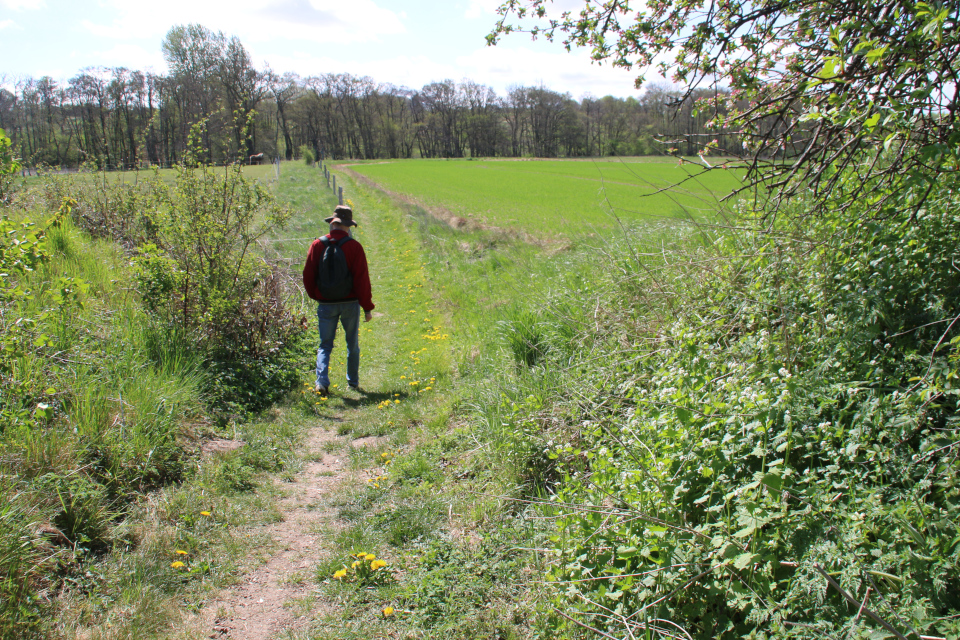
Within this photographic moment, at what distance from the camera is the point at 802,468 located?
104 inches

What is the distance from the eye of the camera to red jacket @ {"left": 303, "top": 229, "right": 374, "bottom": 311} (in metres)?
6.45

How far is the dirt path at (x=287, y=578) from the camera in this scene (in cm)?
279

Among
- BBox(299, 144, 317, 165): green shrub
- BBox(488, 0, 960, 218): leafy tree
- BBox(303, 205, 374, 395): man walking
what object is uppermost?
BBox(299, 144, 317, 165): green shrub

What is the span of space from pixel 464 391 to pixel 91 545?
3.42 m

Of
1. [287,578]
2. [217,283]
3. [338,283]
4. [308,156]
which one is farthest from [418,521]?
[308,156]

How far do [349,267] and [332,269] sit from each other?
0.22 metres

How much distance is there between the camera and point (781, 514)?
2.13 meters

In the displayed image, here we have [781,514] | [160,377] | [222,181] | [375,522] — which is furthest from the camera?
[222,181]

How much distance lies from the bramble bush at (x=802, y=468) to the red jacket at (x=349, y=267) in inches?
147

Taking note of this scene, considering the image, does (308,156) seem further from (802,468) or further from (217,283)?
(802,468)

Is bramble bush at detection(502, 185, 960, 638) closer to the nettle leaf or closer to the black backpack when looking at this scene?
the nettle leaf

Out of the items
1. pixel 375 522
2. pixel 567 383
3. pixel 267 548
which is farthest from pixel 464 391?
pixel 267 548

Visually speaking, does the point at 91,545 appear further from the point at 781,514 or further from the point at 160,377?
the point at 781,514

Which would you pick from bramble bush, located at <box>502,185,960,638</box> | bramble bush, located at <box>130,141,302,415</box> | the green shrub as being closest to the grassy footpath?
bramble bush, located at <box>502,185,960,638</box>
